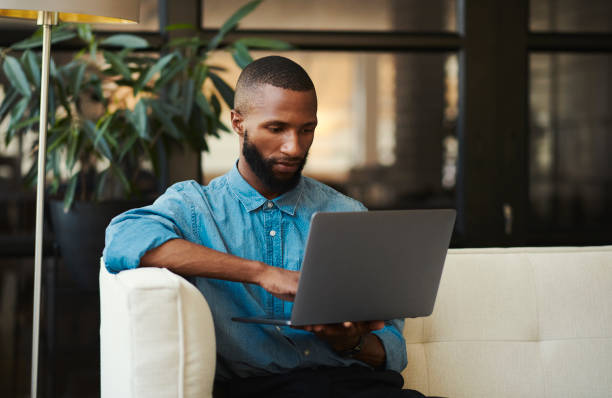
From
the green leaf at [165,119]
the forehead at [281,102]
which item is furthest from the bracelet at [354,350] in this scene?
the green leaf at [165,119]

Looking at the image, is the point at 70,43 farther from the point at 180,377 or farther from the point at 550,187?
the point at 550,187

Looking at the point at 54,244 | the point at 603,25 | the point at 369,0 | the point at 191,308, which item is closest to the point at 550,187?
the point at 603,25

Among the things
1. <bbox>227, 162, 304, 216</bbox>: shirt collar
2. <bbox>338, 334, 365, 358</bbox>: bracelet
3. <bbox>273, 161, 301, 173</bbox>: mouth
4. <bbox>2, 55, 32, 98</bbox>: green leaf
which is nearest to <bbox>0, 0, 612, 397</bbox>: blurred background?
<bbox>2, 55, 32, 98</bbox>: green leaf

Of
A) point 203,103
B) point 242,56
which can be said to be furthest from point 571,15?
point 203,103

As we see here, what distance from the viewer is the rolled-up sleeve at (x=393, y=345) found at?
1.58 m

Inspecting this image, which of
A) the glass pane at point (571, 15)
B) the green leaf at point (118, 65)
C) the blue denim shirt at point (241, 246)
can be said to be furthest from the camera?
the glass pane at point (571, 15)

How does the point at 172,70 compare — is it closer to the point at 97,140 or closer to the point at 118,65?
the point at 118,65

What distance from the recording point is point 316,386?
4.78ft

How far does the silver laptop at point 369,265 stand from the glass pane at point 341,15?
6.13ft

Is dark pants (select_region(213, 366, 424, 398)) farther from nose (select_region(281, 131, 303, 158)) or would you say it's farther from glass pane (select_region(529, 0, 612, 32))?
glass pane (select_region(529, 0, 612, 32))

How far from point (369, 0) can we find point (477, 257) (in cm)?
158

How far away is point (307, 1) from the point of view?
9.99 ft

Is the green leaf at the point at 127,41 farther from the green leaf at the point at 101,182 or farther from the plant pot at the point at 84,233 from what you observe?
the plant pot at the point at 84,233

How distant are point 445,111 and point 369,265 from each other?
1992 millimetres
